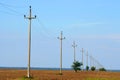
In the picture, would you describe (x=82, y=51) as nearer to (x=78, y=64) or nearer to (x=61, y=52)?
(x=78, y=64)

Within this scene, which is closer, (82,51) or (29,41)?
(29,41)

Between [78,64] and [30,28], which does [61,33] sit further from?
[30,28]

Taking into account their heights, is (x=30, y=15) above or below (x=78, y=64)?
above

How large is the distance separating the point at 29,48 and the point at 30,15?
496 centimetres

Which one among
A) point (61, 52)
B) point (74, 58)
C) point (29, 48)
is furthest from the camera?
point (74, 58)

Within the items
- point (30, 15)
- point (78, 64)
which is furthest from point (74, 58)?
point (30, 15)

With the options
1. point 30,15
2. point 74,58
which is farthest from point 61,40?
point 30,15

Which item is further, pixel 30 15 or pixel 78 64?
pixel 78 64

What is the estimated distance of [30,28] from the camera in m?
48.2

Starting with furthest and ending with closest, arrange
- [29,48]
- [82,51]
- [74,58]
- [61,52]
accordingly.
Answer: [82,51] < [74,58] < [61,52] < [29,48]

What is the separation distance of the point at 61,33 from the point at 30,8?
27266 mm

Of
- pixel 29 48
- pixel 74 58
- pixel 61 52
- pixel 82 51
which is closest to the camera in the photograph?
pixel 29 48

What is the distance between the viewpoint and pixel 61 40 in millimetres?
74250

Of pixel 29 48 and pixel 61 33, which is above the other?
pixel 61 33
